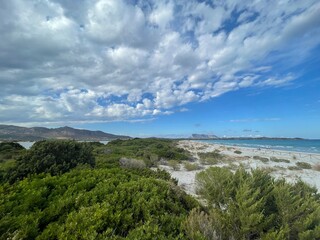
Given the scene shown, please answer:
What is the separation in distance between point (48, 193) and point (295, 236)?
5.59m

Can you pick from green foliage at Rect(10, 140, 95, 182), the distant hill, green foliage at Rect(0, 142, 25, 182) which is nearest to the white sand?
green foliage at Rect(10, 140, 95, 182)

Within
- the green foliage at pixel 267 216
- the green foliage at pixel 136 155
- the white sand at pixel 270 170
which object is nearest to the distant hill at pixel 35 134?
the green foliage at pixel 136 155

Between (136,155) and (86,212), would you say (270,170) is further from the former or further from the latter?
(86,212)

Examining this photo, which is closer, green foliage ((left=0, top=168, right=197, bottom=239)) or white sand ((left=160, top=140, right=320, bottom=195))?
green foliage ((left=0, top=168, right=197, bottom=239))

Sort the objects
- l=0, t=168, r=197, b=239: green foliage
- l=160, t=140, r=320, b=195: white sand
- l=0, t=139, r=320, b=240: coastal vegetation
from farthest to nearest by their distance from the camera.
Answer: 1. l=160, t=140, r=320, b=195: white sand
2. l=0, t=139, r=320, b=240: coastal vegetation
3. l=0, t=168, r=197, b=239: green foliage

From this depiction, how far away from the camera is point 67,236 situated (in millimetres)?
2939

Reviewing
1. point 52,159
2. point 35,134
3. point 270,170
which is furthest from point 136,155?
point 35,134

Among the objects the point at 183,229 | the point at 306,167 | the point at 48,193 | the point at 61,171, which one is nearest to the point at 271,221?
the point at 183,229

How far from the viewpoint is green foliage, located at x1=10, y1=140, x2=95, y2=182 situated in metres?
8.04

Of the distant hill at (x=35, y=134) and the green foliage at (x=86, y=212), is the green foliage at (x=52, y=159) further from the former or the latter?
the distant hill at (x=35, y=134)

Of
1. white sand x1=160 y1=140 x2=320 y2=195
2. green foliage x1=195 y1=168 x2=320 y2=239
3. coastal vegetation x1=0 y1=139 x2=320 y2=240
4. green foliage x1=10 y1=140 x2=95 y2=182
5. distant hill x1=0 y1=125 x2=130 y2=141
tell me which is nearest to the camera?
coastal vegetation x1=0 y1=139 x2=320 y2=240

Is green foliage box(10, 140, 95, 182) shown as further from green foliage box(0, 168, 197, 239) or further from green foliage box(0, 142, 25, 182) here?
green foliage box(0, 168, 197, 239)

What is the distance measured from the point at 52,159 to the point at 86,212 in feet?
19.5

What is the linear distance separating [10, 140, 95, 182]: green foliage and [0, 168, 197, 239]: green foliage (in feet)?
11.2
